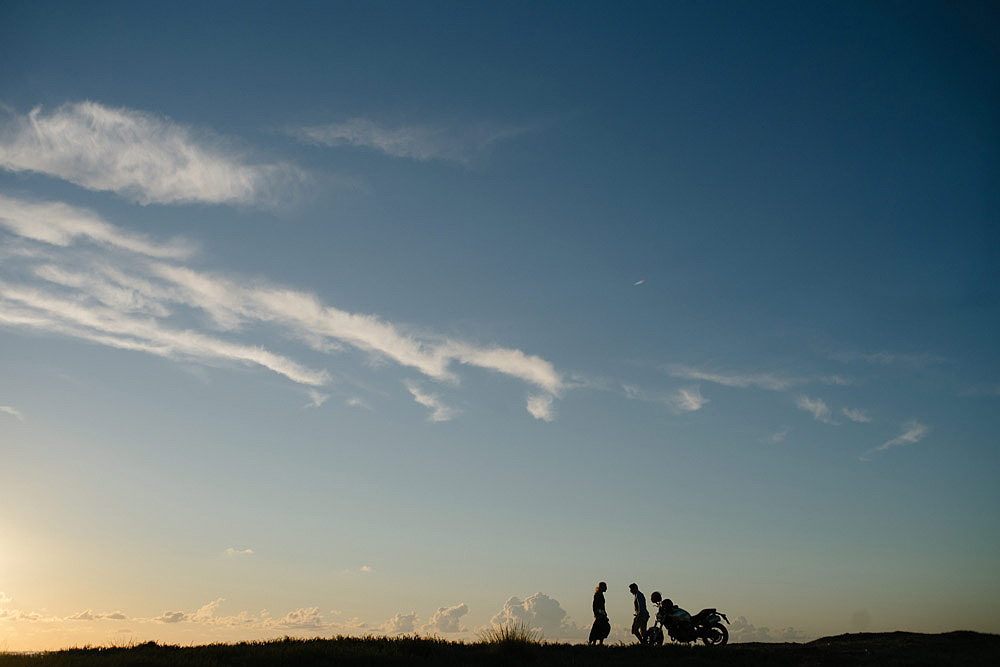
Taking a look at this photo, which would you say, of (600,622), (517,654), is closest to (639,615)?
(600,622)

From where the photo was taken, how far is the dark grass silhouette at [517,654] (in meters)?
17.8

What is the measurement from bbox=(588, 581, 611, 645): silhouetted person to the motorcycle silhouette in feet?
5.45

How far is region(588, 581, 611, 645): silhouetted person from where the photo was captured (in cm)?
2344

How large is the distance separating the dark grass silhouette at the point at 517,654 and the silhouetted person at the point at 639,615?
1561mm

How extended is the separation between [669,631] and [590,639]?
3.09 metres

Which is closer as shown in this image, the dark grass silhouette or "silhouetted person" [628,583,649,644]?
the dark grass silhouette

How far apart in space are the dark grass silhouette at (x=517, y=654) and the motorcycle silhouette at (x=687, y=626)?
851 mm

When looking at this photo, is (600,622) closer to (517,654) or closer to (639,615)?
(639,615)

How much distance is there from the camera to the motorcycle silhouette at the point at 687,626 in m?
22.0

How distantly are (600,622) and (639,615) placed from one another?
1.50 m

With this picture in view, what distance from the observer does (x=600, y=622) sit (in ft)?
77.0

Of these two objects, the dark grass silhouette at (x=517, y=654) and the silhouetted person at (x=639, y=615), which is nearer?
the dark grass silhouette at (x=517, y=654)

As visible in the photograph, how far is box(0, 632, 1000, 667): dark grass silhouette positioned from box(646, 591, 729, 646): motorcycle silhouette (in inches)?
33.5

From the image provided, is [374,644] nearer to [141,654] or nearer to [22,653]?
[141,654]
